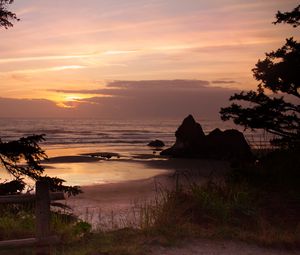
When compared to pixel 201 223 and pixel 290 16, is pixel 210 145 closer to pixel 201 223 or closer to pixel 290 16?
pixel 290 16

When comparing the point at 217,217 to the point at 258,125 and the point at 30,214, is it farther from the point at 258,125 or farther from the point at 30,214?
the point at 258,125

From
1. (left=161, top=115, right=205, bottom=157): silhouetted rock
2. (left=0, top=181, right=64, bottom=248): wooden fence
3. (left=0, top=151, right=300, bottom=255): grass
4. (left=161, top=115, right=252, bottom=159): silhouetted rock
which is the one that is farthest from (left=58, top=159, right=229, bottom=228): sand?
(left=161, top=115, right=205, bottom=157): silhouetted rock

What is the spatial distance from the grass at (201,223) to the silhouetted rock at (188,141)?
30.7 meters

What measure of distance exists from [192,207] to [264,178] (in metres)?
3.23

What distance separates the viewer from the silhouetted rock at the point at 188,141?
4222 cm

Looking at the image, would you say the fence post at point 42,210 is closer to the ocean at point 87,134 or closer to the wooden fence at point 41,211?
the wooden fence at point 41,211

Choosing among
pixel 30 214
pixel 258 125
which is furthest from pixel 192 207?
pixel 258 125

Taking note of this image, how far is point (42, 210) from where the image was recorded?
25.2 feet

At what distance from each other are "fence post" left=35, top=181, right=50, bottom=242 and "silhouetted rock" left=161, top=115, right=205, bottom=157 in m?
34.3

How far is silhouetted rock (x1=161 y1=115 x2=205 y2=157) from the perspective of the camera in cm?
4222

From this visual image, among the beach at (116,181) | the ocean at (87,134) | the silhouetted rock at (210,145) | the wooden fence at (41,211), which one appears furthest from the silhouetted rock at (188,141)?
the wooden fence at (41,211)

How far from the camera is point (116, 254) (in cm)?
727

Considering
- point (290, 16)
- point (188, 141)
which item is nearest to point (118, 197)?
point (290, 16)

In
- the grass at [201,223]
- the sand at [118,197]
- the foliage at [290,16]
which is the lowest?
the sand at [118,197]
